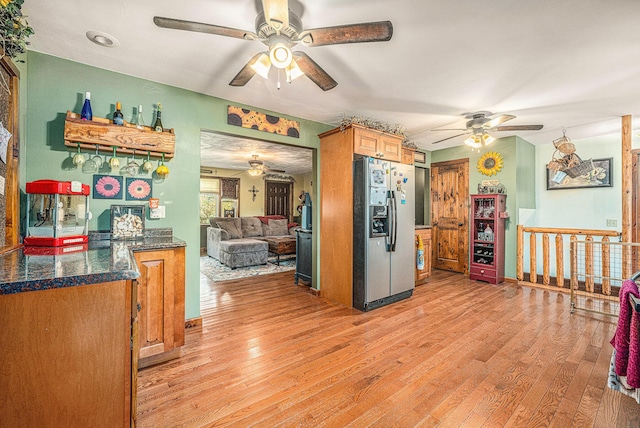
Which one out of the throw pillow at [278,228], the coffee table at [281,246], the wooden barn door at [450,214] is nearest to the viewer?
the wooden barn door at [450,214]

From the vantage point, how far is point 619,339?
161cm

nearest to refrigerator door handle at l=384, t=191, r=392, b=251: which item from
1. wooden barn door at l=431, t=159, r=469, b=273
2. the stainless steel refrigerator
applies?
the stainless steel refrigerator

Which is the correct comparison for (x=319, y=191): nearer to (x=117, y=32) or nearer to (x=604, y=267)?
(x=117, y=32)

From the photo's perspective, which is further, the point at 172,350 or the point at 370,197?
the point at 370,197

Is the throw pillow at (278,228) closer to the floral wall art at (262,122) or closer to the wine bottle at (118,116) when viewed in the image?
the floral wall art at (262,122)

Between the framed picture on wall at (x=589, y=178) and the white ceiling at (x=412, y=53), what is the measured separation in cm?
142

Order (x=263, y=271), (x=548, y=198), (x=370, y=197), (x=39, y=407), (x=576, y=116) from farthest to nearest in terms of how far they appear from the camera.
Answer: (x=263, y=271), (x=548, y=198), (x=576, y=116), (x=370, y=197), (x=39, y=407)

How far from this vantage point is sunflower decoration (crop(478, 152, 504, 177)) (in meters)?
4.72

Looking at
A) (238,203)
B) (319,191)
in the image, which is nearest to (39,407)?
(319,191)

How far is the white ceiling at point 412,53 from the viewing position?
171cm

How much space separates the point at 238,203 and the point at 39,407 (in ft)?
24.9

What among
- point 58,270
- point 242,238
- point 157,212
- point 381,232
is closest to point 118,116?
point 157,212

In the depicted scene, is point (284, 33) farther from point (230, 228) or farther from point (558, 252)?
point (230, 228)

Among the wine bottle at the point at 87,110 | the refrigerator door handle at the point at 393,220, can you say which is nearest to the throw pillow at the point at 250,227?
the refrigerator door handle at the point at 393,220
